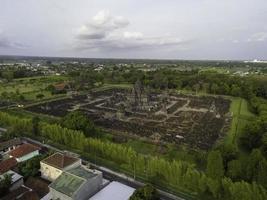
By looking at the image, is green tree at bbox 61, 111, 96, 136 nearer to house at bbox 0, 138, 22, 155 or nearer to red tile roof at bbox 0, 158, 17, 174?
house at bbox 0, 138, 22, 155

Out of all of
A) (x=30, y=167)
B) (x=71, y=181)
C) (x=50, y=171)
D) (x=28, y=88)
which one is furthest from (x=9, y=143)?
(x=28, y=88)

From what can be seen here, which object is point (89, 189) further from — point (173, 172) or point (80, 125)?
point (80, 125)

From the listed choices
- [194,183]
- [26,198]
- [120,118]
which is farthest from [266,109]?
[26,198]

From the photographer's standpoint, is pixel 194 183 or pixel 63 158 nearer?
pixel 194 183

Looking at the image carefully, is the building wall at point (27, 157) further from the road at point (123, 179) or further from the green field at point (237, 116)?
the green field at point (237, 116)

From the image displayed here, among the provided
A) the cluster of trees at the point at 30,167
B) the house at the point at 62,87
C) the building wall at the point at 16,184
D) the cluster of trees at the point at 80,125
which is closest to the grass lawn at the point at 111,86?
the house at the point at 62,87

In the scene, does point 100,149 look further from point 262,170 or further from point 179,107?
point 179,107

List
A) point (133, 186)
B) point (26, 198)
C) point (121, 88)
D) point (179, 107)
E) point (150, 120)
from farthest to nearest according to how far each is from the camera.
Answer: point (121, 88), point (179, 107), point (150, 120), point (133, 186), point (26, 198)

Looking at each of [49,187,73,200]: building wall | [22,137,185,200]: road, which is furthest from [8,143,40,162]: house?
[49,187,73,200]: building wall
